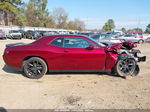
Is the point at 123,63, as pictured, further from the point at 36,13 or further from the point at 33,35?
the point at 36,13

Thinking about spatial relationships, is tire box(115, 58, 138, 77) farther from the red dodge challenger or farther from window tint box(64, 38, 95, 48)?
window tint box(64, 38, 95, 48)

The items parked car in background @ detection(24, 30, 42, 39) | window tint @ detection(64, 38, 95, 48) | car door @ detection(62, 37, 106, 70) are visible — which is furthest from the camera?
parked car in background @ detection(24, 30, 42, 39)

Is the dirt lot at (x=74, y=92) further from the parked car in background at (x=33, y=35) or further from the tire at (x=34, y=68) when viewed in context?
the parked car in background at (x=33, y=35)

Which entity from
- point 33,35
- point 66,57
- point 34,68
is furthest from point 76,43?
point 33,35

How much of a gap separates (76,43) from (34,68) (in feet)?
5.68

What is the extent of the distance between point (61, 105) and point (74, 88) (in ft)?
3.84

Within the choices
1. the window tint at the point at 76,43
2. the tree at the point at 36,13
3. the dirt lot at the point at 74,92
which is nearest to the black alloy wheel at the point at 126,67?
the dirt lot at the point at 74,92

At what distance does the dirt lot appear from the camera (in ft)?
13.1

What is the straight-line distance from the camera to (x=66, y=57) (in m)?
5.90

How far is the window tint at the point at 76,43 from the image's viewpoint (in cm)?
599

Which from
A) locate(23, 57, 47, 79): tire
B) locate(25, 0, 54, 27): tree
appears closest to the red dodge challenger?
locate(23, 57, 47, 79): tire

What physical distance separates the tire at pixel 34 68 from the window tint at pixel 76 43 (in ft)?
3.53

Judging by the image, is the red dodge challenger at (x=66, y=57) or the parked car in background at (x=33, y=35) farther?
the parked car in background at (x=33, y=35)

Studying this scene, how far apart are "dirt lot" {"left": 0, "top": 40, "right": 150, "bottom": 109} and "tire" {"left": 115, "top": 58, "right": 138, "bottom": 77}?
11.1 inches
